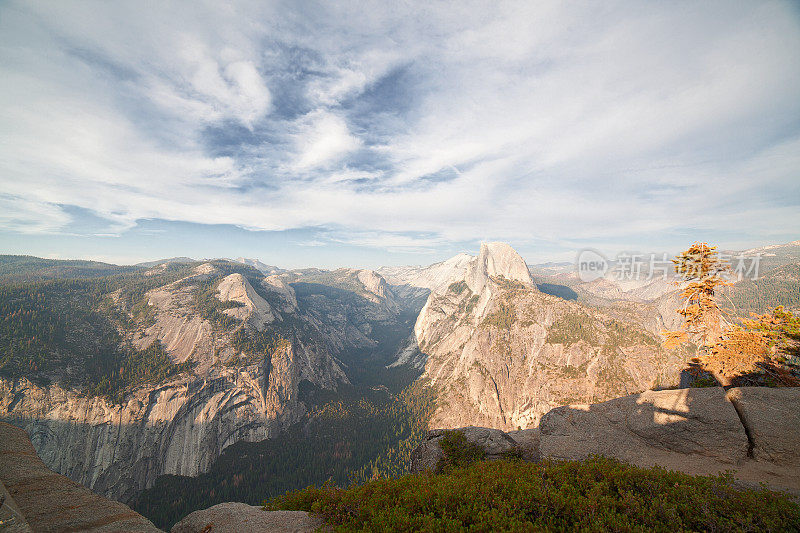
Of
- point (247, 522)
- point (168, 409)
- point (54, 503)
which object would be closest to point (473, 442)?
point (247, 522)

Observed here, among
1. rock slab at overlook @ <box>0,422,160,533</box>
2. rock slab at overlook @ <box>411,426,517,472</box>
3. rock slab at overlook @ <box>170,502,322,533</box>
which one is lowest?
rock slab at overlook @ <box>411,426,517,472</box>

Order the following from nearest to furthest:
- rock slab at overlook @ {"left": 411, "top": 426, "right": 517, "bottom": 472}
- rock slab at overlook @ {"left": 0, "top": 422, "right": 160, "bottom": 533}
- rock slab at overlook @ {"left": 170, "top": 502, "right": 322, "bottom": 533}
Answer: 1. rock slab at overlook @ {"left": 0, "top": 422, "right": 160, "bottom": 533}
2. rock slab at overlook @ {"left": 170, "top": 502, "right": 322, "bottom": 533}
3. rock slab at overlook @ {"left": 411, "top": 426, "right": 517, "bottom": 472}

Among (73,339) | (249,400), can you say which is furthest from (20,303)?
(249,400)

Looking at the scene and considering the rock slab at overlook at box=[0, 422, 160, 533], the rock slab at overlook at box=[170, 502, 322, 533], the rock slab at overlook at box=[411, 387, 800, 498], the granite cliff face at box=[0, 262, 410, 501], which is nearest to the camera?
the rock slab at overlook at box=[0, 422, 160, 533]

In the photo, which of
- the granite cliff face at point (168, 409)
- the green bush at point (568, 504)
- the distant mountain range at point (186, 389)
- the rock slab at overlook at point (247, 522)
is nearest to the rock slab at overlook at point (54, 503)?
the rock slab at overlook at point (247, 522)

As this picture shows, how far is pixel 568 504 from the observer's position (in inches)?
395

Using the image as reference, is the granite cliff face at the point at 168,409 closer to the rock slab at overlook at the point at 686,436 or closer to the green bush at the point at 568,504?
the rock slab at overlook at the point at 686,436

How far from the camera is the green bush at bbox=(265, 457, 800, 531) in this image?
889cm

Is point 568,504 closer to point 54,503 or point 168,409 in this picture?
point 54,503

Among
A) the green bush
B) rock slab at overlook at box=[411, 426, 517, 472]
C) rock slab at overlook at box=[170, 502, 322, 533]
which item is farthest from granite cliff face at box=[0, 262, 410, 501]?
the green bush

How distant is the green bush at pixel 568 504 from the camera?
889 cm

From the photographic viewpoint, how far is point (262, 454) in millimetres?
157875

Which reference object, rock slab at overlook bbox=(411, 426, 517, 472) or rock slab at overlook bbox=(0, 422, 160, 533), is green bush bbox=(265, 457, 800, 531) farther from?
rock slab at overlook bbox=(411, 426, 517, 472)

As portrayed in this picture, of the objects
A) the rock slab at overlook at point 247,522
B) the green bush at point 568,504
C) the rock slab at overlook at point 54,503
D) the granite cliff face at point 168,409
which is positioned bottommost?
the granite cliff face at point 168,409
